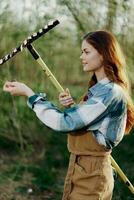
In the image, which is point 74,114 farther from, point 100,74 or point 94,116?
point 100,74

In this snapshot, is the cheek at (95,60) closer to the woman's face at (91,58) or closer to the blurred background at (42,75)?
the woman's face at (91,58)

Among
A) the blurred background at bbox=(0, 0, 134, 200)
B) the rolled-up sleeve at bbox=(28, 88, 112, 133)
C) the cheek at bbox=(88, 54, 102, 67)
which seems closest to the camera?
the rolled-up sleeve at bbox=(28, 88, 112, 133)

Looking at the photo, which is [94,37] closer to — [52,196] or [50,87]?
[52,196]

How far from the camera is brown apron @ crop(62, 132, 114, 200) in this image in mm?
3354

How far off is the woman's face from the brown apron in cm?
35

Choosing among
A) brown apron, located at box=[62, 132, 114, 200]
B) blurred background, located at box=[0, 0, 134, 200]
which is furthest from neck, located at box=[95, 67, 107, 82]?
blurred background, located at box=[0, 0, 134, 200]

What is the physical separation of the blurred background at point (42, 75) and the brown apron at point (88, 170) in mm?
3091

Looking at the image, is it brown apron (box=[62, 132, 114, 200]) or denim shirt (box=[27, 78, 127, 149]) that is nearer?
denim shirt (box=[27, 78, 127, 149])

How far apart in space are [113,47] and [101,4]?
4302 mm

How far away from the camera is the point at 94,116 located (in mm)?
3236

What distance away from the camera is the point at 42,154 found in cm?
826

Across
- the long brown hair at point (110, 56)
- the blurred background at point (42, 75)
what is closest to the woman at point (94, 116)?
the long brown hair at point (110, 56)

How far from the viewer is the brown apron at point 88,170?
3.35 m

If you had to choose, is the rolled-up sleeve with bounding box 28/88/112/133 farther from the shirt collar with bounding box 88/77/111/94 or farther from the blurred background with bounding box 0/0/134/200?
the blurred background with bounding box 0/0/134/200
